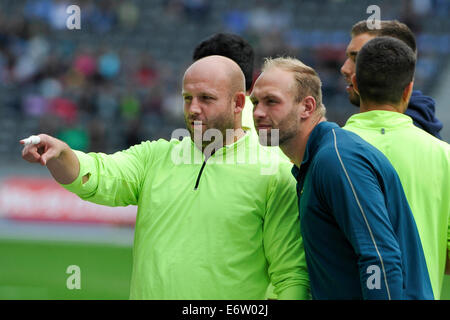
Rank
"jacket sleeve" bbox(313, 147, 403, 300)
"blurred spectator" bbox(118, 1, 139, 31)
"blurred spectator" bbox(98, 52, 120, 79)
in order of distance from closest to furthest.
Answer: "jacket sleeve" bbox(313, 147, 403, 300) < "blurred spectator" bbox(98, 52, 120, 79) < "blurred spectator" bbox(118, 1, 139, 31)

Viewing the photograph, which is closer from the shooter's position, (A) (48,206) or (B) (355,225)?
(B) (355,225)

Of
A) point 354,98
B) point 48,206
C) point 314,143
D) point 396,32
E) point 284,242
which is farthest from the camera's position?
point 48,206

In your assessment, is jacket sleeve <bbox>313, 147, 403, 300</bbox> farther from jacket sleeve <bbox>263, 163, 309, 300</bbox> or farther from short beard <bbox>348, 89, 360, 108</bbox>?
short beard <bbox>348, 89, 360, 108</bbox>

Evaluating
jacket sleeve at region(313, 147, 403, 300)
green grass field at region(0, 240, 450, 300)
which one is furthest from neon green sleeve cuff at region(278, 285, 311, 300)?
green grass field at region(0, 240, 450, 300)

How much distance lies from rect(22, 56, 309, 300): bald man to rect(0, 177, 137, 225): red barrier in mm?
Answer: 9817

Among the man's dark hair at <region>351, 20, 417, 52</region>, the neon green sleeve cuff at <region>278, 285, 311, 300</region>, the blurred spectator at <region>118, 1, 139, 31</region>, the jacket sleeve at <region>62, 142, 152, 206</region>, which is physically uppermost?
the blurred spectator at <region>118, 1, 139, 31</region>

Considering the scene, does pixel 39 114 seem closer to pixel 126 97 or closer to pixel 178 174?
pixel 126 97

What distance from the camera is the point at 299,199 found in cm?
302

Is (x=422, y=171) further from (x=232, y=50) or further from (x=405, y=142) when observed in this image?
(x=232, y=50)

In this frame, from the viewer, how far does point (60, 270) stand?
1052 centimetres

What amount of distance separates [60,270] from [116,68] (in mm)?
7725

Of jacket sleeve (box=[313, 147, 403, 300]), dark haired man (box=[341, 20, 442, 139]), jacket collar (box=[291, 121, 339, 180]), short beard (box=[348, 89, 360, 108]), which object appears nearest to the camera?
jacket sleeve (box=[313, 147, 403, 300])

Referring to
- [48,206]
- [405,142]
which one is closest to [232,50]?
[405,142]

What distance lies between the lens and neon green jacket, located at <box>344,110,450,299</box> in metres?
3.09
